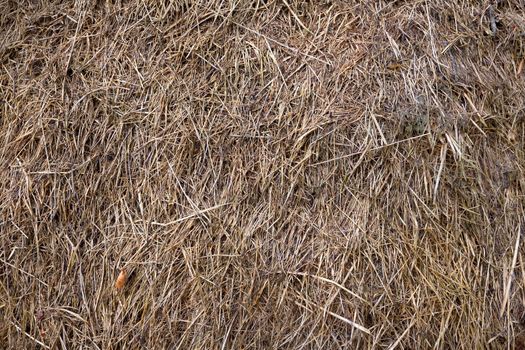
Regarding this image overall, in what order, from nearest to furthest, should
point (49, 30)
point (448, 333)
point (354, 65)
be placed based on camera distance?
point (448, 333)
point (354, 65)
point (49, 30)

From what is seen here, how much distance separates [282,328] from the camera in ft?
4.11

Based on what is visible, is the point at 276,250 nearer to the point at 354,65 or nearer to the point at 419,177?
the point at 419,177

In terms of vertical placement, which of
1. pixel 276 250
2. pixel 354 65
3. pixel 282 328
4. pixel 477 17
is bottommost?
pixel 282 328

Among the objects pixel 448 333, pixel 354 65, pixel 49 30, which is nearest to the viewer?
pixel 448 333

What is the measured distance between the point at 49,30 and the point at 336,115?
768 mm

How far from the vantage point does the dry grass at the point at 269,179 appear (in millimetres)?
1260

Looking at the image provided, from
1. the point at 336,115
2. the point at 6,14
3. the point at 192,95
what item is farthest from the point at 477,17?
the point at 6,14

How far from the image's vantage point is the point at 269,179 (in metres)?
1.32

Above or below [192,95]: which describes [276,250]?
below

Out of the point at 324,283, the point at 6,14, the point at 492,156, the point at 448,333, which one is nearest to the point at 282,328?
the point at 324,283

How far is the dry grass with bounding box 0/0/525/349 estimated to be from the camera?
1260 mm

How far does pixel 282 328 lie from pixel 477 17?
857mm

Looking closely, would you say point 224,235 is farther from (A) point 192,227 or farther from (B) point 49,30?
(B) point 49,30

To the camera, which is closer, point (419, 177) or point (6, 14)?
point (419, 177)
